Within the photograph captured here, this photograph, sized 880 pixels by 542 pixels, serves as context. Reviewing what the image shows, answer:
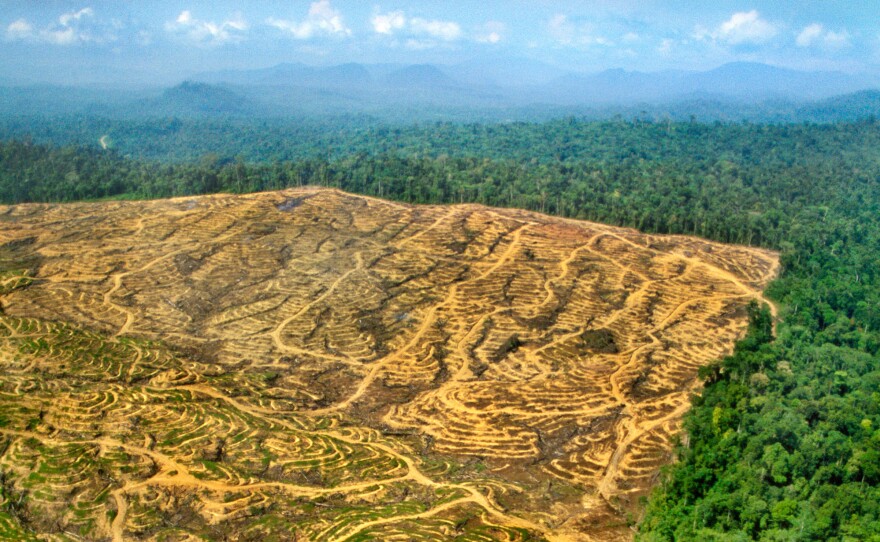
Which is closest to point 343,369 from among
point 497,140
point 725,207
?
point 725,207

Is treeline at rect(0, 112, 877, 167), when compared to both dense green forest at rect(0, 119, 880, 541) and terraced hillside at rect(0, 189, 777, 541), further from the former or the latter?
terraced hillside at rect(0, 189, 777, 541)

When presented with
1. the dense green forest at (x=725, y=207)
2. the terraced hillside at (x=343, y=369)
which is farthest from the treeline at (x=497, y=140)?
the terraced hillside at (x=343, y=369)

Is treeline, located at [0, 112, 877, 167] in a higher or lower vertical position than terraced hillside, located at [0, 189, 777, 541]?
higher

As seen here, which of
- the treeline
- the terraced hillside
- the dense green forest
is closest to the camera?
the dense green forest

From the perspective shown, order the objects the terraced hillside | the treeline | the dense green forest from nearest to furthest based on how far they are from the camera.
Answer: the dense green forest → the terraced hillside → the treeline

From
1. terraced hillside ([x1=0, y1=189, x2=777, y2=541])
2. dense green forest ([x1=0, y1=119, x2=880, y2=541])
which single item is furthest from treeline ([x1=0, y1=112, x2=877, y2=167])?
terraced hillside ([x1=0, y1=189, x2=777, y2=541])

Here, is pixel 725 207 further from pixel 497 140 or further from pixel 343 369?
pixel 497 140

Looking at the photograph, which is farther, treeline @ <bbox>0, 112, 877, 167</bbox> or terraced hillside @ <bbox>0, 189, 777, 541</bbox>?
treeline @ <bbox>0, 112, 877, 167</bbox>

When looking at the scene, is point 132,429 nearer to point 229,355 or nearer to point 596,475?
point 229,355
